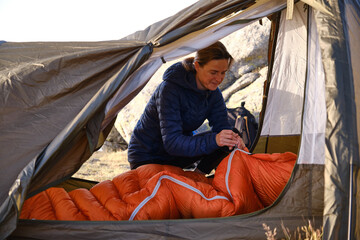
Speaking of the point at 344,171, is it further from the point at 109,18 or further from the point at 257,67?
the point at 109,18

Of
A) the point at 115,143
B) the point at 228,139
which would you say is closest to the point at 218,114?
the point at 228,139

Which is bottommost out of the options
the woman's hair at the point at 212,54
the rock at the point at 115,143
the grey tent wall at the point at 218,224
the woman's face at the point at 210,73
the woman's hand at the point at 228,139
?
the rock at the point at 115,143

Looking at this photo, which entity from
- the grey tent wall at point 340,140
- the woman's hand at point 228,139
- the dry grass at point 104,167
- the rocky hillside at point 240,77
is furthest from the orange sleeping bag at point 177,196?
the rocky hillside at point 240,77

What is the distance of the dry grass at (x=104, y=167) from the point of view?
Result: 17.4 feet

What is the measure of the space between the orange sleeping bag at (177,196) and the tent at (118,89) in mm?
106

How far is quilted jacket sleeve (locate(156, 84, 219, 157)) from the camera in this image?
2.76m

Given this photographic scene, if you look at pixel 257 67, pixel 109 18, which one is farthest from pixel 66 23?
pixel 257 67

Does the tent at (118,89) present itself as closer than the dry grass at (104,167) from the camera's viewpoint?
Yes

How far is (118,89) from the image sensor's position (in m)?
2.30

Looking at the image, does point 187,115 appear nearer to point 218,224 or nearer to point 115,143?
point 218,224

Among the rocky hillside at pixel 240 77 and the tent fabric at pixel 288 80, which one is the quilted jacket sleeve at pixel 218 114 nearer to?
the tent fabric at pixel 288 80

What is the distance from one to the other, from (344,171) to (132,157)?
1796 millimetres

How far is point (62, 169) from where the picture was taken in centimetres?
234

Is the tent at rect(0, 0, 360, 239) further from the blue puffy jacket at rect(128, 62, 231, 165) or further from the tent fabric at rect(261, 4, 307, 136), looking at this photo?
the tent fabric at rect(261, 4, 307, 136)
